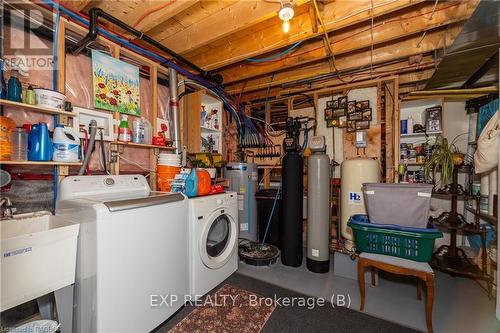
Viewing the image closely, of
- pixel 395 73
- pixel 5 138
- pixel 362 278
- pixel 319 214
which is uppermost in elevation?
pixel 395 73

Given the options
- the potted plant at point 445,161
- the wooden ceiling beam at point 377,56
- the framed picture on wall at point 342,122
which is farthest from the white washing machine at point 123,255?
the potted plant at point 445,161

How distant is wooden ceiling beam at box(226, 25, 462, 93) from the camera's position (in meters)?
2.08

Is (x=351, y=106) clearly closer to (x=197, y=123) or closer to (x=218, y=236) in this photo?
(x=197, y=123)

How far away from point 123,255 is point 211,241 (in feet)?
3.52

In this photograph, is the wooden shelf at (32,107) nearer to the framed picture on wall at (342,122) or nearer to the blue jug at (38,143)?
the blue jug at (38,143)

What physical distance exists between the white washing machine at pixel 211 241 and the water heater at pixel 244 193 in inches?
30.1

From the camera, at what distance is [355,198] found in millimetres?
2475

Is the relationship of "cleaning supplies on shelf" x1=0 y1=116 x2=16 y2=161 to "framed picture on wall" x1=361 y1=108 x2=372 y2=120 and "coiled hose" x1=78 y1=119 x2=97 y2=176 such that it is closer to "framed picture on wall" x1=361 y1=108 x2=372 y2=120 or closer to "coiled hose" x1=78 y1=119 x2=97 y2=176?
"coiled hose" x1=78 y1=119 x2=97 y2=176

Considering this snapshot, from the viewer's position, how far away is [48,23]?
1.61m

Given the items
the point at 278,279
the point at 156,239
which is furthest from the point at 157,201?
the point at 278,279

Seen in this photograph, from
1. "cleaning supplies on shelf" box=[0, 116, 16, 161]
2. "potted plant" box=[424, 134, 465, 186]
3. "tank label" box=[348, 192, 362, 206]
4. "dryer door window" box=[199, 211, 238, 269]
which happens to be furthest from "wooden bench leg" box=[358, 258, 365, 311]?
"cleaning supplies on shelf" box=[0, 116, 16, 161]

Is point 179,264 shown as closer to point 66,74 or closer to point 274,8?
point 66,74

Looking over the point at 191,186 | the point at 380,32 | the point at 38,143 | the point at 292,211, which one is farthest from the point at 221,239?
the point at 380,32

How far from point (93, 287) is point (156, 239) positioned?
0.41 meters
